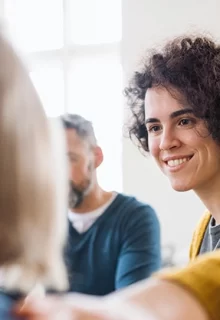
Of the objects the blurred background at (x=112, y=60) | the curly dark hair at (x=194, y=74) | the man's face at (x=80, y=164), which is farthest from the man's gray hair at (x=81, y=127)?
the blurred background at (x=112, y=60)

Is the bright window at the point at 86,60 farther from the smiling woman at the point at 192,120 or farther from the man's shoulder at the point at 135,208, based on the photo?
the smiling woman at the point at 192,120

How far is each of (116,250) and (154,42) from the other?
1504 mm

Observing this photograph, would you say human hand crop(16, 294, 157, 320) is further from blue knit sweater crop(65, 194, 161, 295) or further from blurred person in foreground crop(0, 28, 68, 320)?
blue knit sweater crop(65, 194, 161, 295)

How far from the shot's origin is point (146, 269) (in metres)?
1.40

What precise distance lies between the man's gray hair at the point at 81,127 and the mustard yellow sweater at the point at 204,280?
1.21 metres

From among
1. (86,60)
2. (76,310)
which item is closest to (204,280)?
(76,310)

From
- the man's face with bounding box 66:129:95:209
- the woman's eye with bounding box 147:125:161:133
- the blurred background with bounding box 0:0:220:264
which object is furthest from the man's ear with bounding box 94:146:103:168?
the blurred background with bounding box 0:0:220:264

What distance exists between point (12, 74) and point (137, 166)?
8.26ft

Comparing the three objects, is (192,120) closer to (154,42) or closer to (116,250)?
(116,250)

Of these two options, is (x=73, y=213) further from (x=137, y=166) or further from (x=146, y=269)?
(x=137, y=166)

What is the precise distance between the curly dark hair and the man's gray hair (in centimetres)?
37

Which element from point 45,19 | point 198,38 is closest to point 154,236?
point 198,38

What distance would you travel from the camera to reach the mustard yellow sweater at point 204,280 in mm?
375

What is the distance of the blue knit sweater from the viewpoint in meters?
1.40
